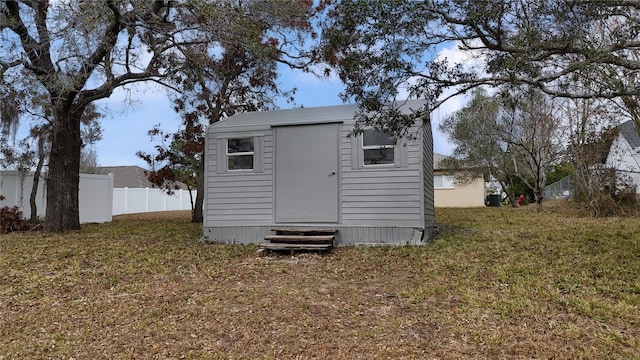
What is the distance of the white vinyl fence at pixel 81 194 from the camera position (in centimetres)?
1183

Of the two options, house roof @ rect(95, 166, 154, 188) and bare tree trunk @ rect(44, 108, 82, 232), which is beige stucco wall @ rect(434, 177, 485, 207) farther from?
house roof @ rect(95, 166, 154, 188)

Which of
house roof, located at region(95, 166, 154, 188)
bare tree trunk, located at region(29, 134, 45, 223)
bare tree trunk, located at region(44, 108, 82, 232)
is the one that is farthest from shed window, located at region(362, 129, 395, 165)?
house roof, located at region(95, 166, 154, 188)

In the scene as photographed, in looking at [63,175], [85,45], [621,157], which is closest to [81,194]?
[63,175]

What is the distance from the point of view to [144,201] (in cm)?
2112

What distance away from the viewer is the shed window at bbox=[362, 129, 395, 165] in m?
7.84

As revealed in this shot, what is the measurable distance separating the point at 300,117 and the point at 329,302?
480 centimetres

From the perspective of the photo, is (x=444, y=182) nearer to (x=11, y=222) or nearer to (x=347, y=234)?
(x=347, y=234)

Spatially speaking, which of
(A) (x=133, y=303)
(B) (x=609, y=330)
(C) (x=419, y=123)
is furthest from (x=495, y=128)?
(A) (x=133, y=303)

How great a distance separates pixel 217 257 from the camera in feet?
23.4

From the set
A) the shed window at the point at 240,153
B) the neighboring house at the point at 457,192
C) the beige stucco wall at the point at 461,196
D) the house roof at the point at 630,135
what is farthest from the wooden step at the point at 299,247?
the house roof at the point at 630,135

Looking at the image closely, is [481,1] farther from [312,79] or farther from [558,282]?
[312,79]

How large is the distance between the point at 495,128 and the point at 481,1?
1297 cm

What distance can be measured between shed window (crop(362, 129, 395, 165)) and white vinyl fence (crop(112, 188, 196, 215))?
11453 mm

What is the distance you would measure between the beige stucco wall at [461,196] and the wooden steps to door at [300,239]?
15.7 meters
